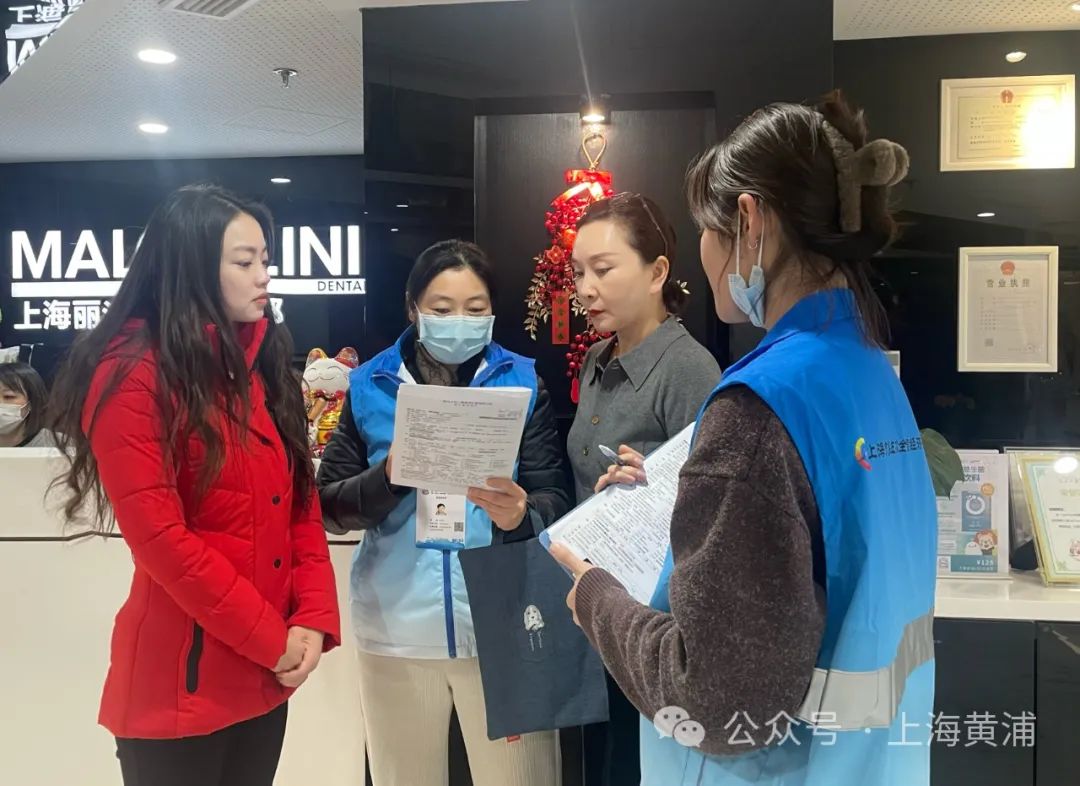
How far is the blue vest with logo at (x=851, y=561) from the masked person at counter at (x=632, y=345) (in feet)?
2.53

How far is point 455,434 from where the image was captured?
1.50 m

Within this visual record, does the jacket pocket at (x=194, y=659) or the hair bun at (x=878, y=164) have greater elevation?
the hair bun at (x=878, y=164)

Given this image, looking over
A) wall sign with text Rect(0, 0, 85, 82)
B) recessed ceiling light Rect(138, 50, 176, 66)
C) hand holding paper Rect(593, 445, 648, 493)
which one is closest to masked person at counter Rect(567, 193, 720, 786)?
hand holding paper Rect(593, 445, 648, 493)

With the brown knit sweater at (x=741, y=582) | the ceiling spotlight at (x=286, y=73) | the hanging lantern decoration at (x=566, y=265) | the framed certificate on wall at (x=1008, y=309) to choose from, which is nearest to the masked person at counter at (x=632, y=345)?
the hanging lantern decoration at (x=566, y=265)

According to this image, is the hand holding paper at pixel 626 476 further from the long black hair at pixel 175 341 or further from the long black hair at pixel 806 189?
the long black hair at pixel 175 341

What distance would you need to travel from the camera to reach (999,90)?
9.15 feet

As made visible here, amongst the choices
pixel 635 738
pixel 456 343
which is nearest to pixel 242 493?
pixel 456 343

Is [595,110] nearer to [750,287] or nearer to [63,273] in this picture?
[750,287]

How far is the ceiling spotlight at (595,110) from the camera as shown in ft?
8.36

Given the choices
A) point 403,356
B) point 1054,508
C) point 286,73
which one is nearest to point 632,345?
point 403,356

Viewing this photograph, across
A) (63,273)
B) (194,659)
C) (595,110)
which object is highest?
(595,110)

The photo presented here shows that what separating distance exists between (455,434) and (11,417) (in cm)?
226

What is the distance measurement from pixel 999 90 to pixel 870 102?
0.40 meters

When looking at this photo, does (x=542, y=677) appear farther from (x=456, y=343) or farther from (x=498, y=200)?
(x=498, y=200)
